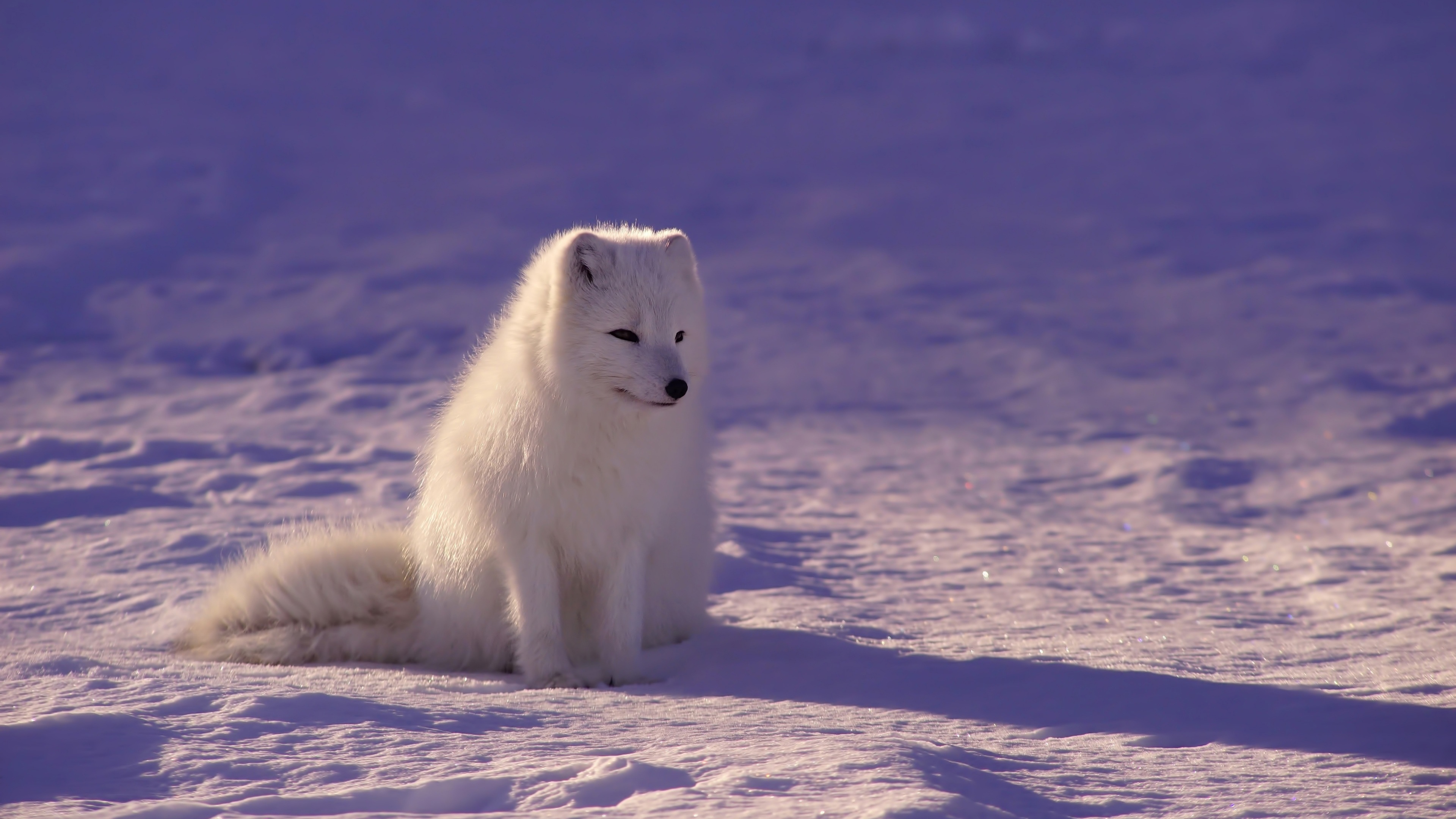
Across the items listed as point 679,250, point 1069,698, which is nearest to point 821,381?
point 679,250

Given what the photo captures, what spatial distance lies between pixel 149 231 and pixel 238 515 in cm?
759

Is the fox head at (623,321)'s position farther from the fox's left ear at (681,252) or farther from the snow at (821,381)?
the snow at (821,381)

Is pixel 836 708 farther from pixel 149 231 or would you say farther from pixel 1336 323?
pixel 149 231

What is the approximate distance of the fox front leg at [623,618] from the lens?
3.30 metres

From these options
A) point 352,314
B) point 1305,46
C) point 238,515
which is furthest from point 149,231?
point 1305,46

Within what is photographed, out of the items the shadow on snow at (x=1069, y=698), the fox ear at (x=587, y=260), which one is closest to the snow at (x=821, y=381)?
the shadow on snow at (x=1069, y=698)

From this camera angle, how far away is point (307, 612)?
3521 mm

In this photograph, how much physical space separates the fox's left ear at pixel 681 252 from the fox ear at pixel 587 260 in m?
0.20

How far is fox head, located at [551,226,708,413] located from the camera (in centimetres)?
306

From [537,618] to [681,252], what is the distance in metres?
1.10

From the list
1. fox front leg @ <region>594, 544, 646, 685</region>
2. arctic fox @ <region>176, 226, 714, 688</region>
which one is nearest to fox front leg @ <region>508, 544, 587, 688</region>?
arctic fox @ <region>176, 226, 714, 688</region>

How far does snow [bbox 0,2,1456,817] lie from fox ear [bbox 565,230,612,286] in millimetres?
1098

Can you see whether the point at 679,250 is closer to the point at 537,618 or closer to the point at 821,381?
the point at 537,618

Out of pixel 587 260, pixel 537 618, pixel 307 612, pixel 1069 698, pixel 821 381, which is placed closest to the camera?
pixel 1069 698
